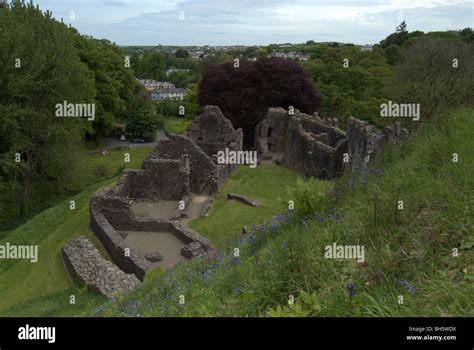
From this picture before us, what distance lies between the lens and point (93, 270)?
1686cm

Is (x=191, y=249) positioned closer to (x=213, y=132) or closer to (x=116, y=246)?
(x=116, y=246)

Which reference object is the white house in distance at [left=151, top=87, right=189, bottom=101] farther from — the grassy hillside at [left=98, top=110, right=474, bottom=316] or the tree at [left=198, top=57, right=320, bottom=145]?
the grassy hillside at [left=98, top=110, right=474, bottom=316]

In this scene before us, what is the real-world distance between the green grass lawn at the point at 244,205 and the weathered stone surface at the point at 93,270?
361cm

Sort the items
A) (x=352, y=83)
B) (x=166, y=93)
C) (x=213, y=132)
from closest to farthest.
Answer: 1. (x=213, y=132)
2. (x=352, y=83)
3. (x=166, y=93)

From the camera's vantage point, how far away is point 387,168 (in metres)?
8.70

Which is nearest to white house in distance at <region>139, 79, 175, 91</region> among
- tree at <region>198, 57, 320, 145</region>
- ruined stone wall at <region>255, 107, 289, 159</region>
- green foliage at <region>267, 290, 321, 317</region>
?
tree at <region>198, 57, 320, 145</region>

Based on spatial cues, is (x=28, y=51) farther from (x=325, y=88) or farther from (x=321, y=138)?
(x=325, y=88)

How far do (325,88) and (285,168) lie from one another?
26909mm

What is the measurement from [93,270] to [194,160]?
12175mm

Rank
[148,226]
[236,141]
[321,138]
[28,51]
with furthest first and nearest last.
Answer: [236,141] → [321,138] → [28,51] → [148,226]

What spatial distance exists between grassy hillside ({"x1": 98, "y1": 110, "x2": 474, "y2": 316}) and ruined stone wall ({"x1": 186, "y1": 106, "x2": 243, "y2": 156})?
27.8 meters

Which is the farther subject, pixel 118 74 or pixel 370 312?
pixel 118 74

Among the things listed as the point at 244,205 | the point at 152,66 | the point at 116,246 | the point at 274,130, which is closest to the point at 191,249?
the point at 116,246
